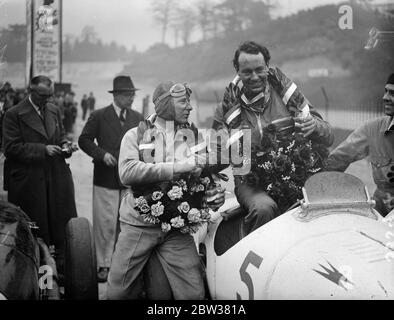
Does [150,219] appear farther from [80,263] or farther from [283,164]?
[283,164]

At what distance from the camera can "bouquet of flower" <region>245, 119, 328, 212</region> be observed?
3.12 m

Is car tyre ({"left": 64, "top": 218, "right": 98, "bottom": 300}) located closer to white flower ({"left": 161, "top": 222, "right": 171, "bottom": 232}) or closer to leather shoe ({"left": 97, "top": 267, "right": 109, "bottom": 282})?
white flower ({"left": 161, "top": 222, "right": 171, "bottom": 232})

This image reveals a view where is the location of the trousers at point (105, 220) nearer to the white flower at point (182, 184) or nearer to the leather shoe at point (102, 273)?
the leather shoe at point (102, 273)

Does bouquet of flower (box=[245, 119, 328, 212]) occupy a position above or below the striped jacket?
below

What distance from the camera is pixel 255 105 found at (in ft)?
10.8

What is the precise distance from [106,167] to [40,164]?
0.49 metres

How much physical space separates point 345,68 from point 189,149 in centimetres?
126

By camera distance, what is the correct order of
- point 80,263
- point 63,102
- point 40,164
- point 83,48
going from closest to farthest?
point 80,263
point 83,48
point 40,164
point 63,102

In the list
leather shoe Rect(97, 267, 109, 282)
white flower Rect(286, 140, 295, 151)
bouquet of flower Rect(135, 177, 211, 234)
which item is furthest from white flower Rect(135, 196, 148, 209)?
leather shoe Rect(97, 267, 109, 282)

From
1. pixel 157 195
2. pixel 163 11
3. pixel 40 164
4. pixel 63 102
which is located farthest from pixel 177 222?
pixel 63 102

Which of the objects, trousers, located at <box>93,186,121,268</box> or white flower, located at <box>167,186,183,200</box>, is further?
trousers, located at <box>93,186,121,268</box>

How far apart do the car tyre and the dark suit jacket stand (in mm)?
813

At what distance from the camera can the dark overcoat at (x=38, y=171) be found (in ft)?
12.0
